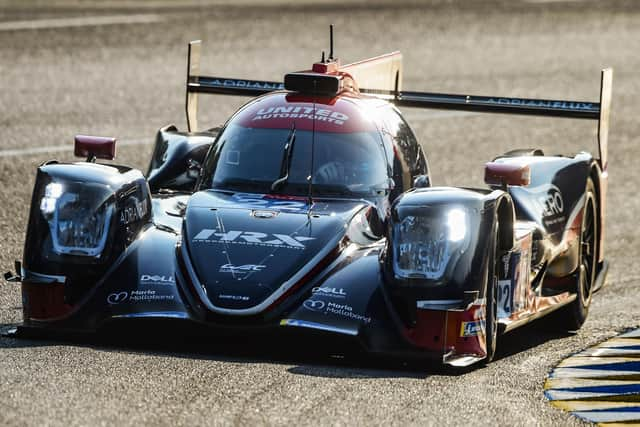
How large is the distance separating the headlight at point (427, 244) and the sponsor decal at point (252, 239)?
0.61 m

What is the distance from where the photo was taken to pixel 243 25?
25.8m

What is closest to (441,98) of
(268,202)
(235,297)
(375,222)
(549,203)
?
(549,203)

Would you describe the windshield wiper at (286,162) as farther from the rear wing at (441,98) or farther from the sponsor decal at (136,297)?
the sponsor decal at (136,297)

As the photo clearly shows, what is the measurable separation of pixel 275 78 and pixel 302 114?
12056 mm

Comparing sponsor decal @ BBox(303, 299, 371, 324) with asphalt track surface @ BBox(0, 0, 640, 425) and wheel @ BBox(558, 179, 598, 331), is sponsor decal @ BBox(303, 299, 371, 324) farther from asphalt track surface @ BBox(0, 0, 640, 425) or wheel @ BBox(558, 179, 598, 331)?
wheel @ BBox(558, 179, 598, 331)

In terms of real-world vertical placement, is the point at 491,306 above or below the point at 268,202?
below

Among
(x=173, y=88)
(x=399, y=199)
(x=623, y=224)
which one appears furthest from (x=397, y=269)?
(x=173, y=88)

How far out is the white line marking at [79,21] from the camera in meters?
24.1

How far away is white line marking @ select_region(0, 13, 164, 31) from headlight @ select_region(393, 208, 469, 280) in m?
17.2

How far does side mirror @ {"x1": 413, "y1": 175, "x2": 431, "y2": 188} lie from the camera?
31.5 feet

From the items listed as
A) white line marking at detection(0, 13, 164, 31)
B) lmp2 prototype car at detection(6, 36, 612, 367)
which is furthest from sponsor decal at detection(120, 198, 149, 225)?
white line marking at detection(0, 13, 164, 31)

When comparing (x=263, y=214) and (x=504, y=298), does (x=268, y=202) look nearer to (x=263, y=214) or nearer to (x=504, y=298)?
(x=263, y=214)

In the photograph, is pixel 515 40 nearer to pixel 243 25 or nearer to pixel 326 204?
pixel 243 25

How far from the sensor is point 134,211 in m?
8.48
